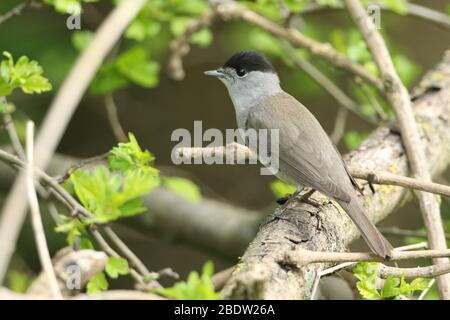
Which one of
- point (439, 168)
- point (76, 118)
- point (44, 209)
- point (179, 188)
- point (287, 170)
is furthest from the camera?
point (76, 118)

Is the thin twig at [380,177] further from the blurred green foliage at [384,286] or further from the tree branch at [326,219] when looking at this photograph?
the blurred green foliage at [384,286]

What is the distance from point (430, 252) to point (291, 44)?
2.38 metres

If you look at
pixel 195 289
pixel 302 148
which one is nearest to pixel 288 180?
pixel 302 148

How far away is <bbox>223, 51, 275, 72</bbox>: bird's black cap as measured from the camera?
3.98 m

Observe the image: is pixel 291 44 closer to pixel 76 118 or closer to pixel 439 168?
pixel 439 168

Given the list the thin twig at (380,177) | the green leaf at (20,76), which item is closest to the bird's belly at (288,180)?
the thin twig at (380,177)

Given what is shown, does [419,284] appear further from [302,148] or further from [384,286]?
[302,148]

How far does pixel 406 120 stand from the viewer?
3.76m

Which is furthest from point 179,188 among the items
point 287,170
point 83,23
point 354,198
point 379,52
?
point 83,23

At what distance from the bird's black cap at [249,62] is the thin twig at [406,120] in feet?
1.87

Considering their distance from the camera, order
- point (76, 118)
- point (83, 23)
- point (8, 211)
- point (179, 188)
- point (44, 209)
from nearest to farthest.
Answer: point (8, 211)
point (179, 188)
point (44, 209)
point (83, 23)
point (76, 118)

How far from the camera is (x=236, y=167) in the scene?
22.9 ft

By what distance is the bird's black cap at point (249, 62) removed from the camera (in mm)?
3980

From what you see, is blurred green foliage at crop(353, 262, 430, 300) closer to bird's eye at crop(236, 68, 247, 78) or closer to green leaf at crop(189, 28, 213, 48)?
bird's eye at crop(236, 68, 247, 78)
